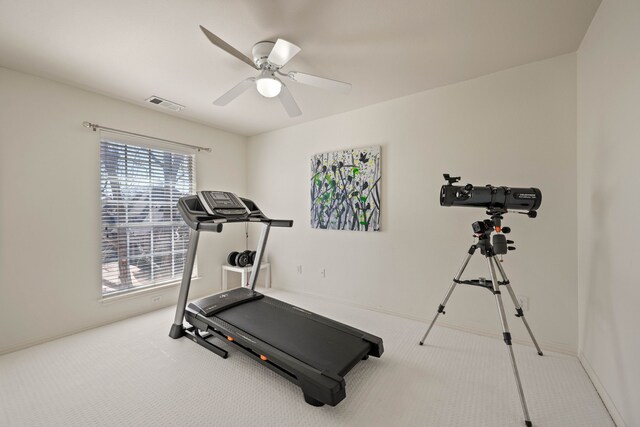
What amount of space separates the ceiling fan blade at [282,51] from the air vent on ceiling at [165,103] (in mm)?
1836

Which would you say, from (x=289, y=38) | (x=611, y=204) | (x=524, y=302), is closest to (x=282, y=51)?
(x=289, y=38)

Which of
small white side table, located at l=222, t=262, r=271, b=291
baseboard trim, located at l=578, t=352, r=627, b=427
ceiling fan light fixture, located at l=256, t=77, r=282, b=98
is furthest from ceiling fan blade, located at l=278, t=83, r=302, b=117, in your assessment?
baseboard trim, located at l=578, t=352, r=627, b=427

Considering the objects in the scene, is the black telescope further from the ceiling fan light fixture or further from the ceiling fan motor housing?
the ceiling fan motor housing

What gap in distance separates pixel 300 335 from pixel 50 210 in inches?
101

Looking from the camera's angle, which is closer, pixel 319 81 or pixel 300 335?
pixel 319 81

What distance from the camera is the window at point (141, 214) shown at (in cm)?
286

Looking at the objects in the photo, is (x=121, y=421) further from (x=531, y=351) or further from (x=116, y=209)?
(x=531, y=351)

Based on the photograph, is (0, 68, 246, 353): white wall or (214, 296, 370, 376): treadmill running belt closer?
(214, 296, 370, 376): treadmill running belt

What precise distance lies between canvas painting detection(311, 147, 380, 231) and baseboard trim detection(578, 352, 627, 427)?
6.34ft

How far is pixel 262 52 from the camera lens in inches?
76.2

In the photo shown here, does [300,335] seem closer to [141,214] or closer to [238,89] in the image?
[238,89]

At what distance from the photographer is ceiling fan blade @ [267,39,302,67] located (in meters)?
1.58

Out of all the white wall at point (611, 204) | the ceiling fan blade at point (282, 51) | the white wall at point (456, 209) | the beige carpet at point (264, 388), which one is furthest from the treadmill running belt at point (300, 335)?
the ceiling fan blade at point (282, 51)

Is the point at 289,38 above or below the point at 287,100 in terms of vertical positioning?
above
